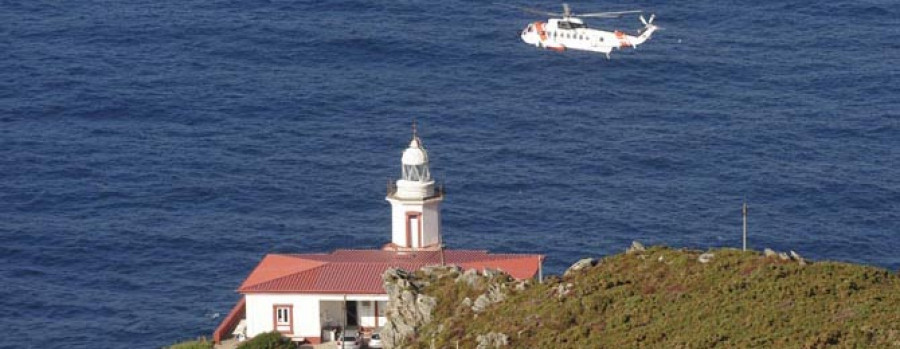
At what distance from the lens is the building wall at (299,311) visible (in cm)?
12862

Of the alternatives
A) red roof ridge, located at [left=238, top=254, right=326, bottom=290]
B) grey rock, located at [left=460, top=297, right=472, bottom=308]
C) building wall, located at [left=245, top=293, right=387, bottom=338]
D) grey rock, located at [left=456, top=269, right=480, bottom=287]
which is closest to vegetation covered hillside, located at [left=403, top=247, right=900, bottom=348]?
grey rock, located at [left=460, top=297, right=472, bottom=308]

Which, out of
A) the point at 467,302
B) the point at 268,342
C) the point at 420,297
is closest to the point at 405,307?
the point at 420,297

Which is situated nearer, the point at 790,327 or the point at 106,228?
the point at 790,327

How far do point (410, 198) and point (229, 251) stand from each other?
154 ft

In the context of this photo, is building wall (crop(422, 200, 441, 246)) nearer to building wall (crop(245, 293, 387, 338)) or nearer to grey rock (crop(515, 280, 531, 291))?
building wall (crop(245, 293, 387, 338))

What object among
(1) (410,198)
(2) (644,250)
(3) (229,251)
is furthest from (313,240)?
(2) (644,250)

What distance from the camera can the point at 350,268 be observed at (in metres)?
130

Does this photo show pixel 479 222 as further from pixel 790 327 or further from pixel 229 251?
pixel 790 327

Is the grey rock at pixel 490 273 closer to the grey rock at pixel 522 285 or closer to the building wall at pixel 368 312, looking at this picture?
the grey rock at pixel 522 285

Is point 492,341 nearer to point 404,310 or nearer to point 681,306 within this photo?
point 681,306

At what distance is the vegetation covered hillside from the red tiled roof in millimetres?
16826

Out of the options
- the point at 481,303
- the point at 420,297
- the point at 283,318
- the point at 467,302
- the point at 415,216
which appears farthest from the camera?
the point at 415,216

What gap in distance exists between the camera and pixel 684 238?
183875 mm

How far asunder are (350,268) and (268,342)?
644 centimetres
